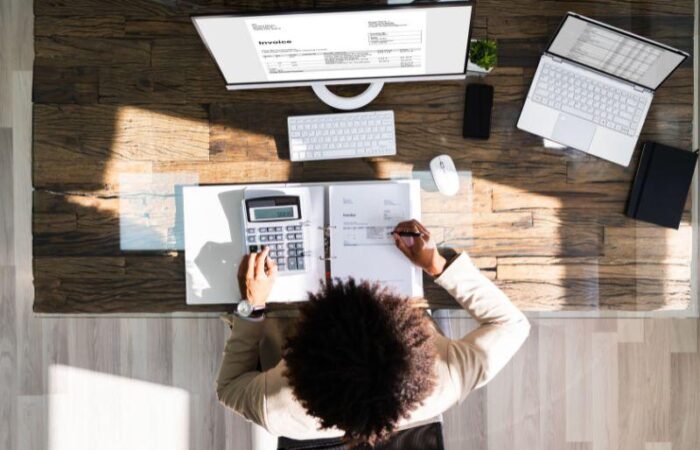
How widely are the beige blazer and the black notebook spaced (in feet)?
1.50

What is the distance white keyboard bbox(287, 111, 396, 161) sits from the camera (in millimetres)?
1436

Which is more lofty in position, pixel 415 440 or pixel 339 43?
pixel 339 43

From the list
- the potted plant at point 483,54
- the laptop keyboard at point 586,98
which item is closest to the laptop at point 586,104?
the laptop keyboard at point 586,98

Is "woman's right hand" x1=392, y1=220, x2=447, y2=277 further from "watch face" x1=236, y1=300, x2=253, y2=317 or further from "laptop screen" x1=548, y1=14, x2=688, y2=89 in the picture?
"laptop screen" x1=548, y1=14, x2=688, y2=89

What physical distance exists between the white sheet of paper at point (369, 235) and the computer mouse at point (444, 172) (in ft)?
0.29

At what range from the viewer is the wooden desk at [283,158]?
4.75ft

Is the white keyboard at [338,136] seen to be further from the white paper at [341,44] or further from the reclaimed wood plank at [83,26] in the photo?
the reclaimed wood plank at [83,26]

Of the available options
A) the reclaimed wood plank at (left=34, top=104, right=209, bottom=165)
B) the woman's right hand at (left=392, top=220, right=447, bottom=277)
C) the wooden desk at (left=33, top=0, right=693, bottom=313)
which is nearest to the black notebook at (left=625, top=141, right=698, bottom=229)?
the wooden desk at (left=33, top=0, right=693, bottom=313)

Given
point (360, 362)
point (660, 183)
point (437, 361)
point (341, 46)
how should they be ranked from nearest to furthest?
point (360, 362) < point (341, 46) < point (437, 361) < point (660, 183)

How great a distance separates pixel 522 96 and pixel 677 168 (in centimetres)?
47

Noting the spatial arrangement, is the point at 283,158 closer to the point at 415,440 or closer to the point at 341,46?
the point at 341,46

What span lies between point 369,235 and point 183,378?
103 centimetres

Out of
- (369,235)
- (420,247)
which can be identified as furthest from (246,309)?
(420,247)

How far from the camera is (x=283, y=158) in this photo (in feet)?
4.83
